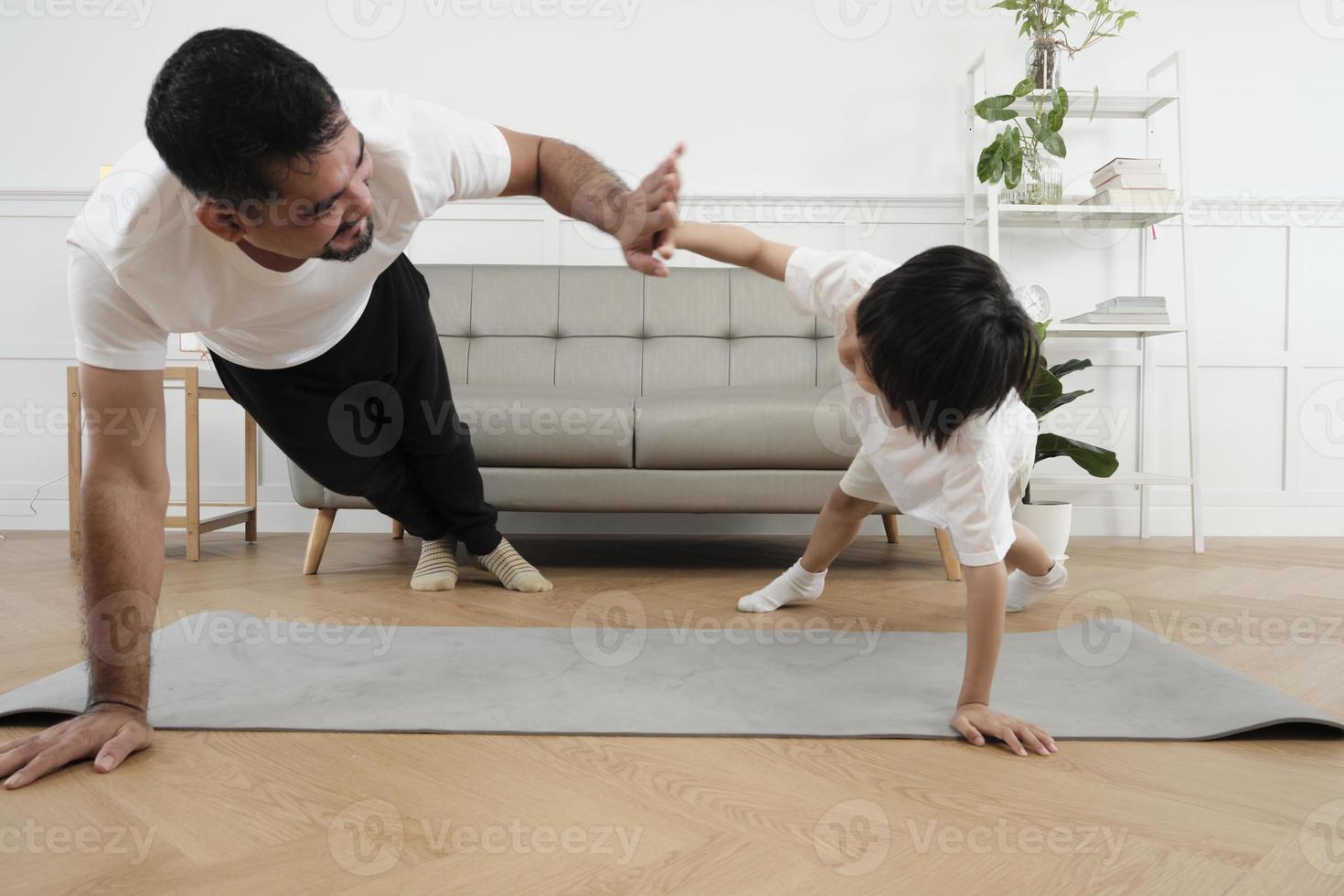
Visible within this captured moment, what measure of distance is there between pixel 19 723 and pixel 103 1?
2.71 m

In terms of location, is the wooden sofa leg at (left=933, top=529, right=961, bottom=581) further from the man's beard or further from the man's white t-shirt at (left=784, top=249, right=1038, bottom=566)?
the man's beard

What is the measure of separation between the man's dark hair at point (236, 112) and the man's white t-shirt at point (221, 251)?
116 mm

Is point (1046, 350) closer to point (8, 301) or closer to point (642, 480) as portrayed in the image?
point (642, 480)

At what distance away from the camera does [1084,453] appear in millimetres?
2094

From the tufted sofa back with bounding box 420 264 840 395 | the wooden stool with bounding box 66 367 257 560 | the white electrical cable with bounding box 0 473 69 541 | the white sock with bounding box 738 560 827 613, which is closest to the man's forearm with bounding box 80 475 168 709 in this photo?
the white sock with bounding box 738 560 827 613

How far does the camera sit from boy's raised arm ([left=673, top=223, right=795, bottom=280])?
105 centimetres

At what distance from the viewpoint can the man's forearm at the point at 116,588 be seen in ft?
2.89

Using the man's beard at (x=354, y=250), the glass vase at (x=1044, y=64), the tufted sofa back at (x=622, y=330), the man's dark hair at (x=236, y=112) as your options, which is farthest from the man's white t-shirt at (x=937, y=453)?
the glass vase at (x=1044, y=64)

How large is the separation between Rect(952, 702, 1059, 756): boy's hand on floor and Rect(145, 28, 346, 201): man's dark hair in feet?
2.88

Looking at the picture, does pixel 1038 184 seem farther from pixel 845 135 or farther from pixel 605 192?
pixel 605 192

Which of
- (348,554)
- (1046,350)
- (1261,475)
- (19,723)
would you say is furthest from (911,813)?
(1261,475)

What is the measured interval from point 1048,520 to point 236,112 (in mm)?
1920

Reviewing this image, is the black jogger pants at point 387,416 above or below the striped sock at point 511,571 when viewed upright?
above

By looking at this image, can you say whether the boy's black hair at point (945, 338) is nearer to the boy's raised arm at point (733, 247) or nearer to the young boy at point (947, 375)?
the young boy at point (947, 375)
